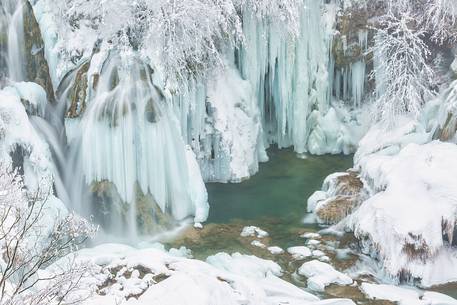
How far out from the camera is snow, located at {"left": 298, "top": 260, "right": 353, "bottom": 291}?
1217 centimetres

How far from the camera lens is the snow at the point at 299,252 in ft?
44.5

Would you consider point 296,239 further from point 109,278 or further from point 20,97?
point 20,97

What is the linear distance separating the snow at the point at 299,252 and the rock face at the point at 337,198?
55.0 inches

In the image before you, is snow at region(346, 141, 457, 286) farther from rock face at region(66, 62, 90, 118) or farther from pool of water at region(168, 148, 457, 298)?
rock face at region(66, 62, 90, 118)

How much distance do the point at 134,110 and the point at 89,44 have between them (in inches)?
97.6

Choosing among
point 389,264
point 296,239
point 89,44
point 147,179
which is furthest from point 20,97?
point 389,264

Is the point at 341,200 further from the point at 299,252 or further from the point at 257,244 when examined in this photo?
the point at 257,244

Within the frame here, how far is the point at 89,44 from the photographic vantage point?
16.0m

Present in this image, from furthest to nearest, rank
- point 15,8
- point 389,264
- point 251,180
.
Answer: point 251,180
point 15,8
point 389,264

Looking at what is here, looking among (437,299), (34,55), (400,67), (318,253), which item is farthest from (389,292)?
(34,55)

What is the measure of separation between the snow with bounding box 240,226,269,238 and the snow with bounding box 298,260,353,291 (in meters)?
1.99

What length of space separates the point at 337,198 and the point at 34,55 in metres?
8.77

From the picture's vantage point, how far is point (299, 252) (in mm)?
13688

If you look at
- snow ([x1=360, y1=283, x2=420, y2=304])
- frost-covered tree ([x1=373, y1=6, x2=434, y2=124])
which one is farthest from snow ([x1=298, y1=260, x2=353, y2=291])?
frost-covered tree ([x1=373, y1=6, x2=434, y2=124])
